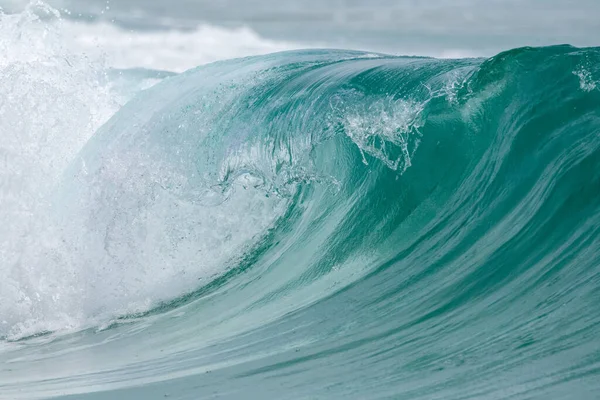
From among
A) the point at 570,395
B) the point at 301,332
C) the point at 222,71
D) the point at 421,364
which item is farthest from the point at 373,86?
the point at 570,395

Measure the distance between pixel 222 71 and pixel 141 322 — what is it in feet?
12.0

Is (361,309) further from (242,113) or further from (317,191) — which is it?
(242,113)

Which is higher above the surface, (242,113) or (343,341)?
(242,113)

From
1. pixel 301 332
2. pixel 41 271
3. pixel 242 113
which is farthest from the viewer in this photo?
pixel 242 113

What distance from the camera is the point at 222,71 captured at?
8445mm

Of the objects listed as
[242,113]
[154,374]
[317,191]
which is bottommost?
[154,374]

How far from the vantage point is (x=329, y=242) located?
626 cm

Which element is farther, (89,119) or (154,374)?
(89,119)

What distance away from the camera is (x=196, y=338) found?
5.10 m

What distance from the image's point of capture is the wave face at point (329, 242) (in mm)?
4305

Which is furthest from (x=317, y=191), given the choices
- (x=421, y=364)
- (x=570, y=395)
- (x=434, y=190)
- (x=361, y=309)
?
(x=570, y=395)

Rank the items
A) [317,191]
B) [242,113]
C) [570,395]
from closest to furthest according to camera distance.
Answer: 1. [570,395]
2. [317,191]
3. [242,113]

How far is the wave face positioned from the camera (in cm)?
430

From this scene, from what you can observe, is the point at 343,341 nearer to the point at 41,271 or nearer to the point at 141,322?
the point at 141,322
